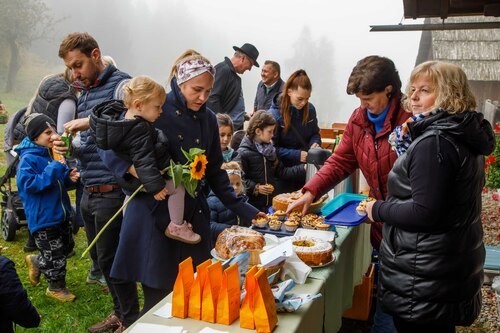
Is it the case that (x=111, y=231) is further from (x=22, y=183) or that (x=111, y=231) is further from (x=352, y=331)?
(x=352, y=331)

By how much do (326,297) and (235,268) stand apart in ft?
2.20

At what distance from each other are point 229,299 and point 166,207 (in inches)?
29.7

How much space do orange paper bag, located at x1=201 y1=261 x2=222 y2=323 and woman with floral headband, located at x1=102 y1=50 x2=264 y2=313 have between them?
59cm

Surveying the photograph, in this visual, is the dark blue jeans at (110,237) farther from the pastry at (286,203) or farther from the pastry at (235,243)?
the pastry at (286,203)

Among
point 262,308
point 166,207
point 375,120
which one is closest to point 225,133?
point 375,120

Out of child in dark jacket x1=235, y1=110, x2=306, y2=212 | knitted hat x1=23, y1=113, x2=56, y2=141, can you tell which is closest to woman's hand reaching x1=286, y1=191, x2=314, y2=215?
child in dark jacket x1=235, y1=110, x2=306, y2=212

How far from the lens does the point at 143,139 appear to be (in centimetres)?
210

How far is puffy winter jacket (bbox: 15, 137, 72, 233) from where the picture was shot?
3492 mm

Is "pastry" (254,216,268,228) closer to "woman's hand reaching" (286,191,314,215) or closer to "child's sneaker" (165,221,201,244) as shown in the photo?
"woman's hand reaching" (286,191,314,215)

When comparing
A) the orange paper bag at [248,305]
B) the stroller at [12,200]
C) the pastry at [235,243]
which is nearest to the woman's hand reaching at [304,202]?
the pastry at [235,243]

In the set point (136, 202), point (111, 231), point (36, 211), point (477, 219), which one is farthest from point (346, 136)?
point (36, 211)

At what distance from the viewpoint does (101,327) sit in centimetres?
314

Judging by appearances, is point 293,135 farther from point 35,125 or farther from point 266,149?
point 35,125

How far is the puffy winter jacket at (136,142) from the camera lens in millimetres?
2092
